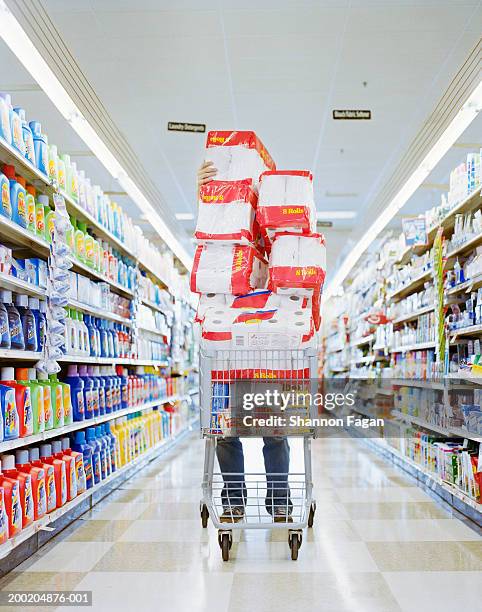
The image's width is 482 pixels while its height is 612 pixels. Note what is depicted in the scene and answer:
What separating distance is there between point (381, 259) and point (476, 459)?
14.7 feet

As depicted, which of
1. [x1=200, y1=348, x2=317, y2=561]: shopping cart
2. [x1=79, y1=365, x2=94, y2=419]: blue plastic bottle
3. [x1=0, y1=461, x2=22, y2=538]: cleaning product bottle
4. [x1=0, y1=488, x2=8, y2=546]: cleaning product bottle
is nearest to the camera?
[x1=0, y1=488, x2=8, y2=546]: cleaning product bottle

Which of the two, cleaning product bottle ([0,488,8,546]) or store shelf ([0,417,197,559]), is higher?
cleaning product bottle ([0,488,8,546])

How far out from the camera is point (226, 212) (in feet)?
11.4

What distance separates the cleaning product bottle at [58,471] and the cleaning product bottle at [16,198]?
1.29 metres

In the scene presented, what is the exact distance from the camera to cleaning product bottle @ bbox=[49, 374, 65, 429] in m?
3.87

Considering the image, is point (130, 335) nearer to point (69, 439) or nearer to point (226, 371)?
point (69, 439)

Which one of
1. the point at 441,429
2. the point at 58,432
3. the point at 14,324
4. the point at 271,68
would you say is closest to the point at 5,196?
the point at 14,324

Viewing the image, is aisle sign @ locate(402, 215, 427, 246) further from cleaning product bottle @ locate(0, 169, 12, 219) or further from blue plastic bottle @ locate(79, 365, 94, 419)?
cleaning product bottle @ locate(0, 169, 12, 219)

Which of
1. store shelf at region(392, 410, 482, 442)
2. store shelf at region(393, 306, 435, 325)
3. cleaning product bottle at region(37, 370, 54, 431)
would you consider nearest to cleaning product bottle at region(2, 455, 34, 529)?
cleaning product bottle at region(37, 370, 54, 431)

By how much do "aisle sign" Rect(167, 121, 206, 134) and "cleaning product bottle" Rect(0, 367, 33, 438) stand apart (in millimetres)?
4792

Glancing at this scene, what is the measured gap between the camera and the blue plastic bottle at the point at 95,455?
463 centimetres

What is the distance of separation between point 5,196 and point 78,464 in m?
1.78

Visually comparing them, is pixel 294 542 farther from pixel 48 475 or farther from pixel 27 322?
pixel 27 322

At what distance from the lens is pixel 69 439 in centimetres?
453
